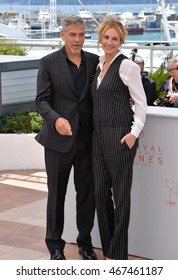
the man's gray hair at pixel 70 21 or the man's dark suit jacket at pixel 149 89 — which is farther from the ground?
the man's gray hair at pixel 70 21

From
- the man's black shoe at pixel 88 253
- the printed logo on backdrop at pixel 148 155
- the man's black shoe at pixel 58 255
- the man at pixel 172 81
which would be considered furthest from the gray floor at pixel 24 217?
the man at pixel 172 81

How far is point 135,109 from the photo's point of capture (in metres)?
4.91

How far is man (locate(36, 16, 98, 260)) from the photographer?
505 cm

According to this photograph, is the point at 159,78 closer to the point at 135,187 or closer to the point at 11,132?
the point at 135,187

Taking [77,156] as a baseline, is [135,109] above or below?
above

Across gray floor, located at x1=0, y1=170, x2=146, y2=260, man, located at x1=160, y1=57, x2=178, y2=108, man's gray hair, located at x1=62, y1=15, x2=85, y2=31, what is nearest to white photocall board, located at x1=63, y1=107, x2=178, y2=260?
gray floor, located at x1=0, y1=170, x2=146, y2=260

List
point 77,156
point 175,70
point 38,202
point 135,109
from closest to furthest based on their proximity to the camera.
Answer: point 135,109 → point 77,156 → point 175,70 → point 38,202

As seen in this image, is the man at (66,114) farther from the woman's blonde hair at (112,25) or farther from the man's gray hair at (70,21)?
the woman's blonde hair at (112,25)

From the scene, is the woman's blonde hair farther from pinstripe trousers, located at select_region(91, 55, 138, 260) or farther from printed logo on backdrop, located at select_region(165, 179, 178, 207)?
printed logo on backdrop, located at select_region(165, 179, 178, 207)

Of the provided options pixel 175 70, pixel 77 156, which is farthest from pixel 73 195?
pixel 175 70

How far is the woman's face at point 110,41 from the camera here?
4914 mm

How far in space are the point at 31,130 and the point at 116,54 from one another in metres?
4.17

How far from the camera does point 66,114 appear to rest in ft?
16.6

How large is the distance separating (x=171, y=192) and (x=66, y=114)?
0.91 m
